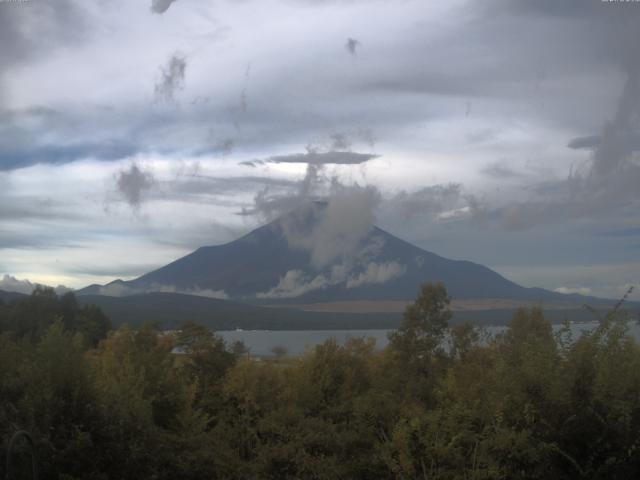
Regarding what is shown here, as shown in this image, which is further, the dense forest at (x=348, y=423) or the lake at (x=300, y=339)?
the lake at (x=300, y=339)

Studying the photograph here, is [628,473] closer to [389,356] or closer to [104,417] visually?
[104,417]

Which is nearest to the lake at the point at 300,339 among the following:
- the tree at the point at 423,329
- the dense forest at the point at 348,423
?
the dense forest at the point at 348,423

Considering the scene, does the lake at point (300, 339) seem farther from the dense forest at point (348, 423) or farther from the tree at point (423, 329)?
the tree at point (423, 329)

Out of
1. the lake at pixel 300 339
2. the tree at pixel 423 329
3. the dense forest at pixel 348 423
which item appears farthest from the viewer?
the tree at pixel 423 329

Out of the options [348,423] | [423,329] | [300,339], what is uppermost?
[423,329]

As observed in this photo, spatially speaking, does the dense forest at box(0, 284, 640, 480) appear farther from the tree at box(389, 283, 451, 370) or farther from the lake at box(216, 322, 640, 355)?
the tree at box(389, 283, 451, 370)

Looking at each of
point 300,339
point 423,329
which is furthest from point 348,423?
point 300,339

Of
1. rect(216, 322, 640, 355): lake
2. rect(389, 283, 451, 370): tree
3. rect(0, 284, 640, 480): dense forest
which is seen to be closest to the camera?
rect(0, 284, 640, 480): dense forest

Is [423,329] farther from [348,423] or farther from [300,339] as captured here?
[300,339]

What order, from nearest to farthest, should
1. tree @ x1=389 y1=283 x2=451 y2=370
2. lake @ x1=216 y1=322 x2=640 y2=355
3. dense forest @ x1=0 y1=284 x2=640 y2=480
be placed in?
dense forest @ x1=0 y1=284 x2=640 y2=480 < lake @ x1=216 y1=322 x2=640 y2=355 < tree @ x1=389 y1=283 x2=451 y2=370

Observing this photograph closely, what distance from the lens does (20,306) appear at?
192ft

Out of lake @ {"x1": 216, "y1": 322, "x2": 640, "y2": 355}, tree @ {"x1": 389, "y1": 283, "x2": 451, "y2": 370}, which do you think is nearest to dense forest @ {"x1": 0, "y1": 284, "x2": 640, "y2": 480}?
lake @ {"x1": 216, "y1": 322, "x2": 640, "y2": 355}

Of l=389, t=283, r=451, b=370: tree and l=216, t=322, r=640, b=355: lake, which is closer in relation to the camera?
l=216, t=322, r=640, b=355: lake

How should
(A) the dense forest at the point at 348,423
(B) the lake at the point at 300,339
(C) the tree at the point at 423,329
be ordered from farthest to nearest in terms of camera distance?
(C) the tree at the point at 423,329
(B) the lake at the point at 300,339
(A) the dense forest at the point at 348,423
